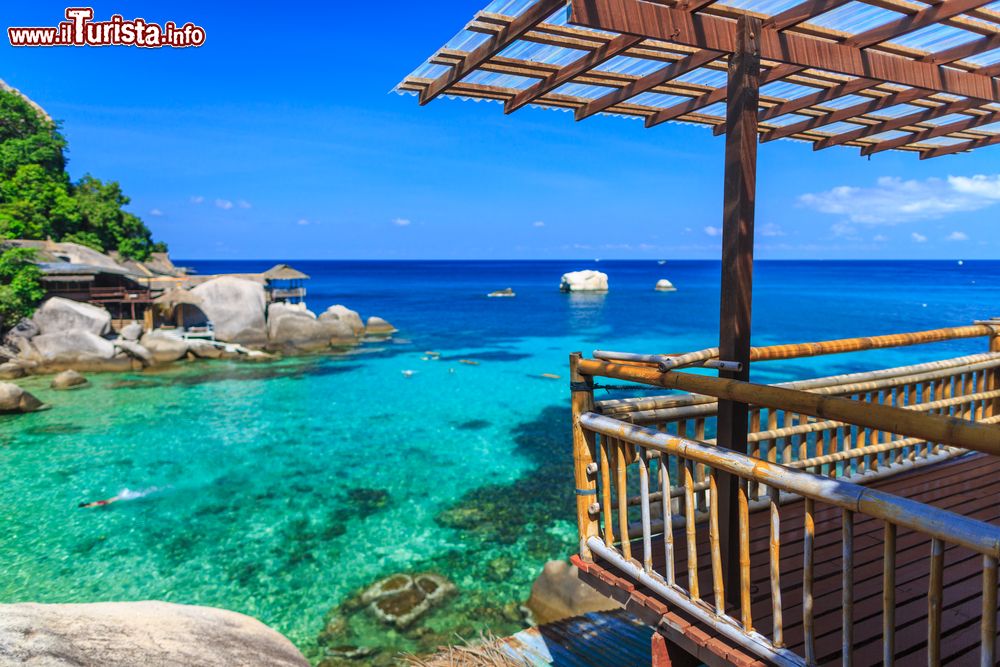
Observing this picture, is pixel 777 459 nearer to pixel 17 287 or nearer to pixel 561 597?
pixel 561 597

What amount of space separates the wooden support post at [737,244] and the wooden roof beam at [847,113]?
2.20 m

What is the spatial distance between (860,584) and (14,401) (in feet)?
71.6

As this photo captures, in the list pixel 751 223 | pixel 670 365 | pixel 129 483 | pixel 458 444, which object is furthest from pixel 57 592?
pixel 751 223

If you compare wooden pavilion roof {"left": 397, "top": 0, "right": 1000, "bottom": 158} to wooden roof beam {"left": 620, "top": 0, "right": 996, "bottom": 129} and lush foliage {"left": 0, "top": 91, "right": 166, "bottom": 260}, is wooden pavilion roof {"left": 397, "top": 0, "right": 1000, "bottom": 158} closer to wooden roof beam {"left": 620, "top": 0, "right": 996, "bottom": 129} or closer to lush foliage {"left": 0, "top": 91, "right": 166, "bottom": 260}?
wooden roof beam {"left": 620, "top": 0, "right": 996, "bottom": 129}

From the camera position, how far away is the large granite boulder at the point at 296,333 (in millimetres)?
29141

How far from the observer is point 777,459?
462cm

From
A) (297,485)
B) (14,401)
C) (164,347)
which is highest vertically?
(164,347)

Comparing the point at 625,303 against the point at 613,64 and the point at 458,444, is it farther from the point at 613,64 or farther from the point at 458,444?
the point at 613,64

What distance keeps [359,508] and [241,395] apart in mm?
11470

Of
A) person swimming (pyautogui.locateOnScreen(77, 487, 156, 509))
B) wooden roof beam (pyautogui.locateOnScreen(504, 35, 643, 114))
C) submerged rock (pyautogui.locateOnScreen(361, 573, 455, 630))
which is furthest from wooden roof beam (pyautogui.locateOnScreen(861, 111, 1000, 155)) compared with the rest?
person swimming (pyautogui.locateOnScreen(77, 487, 156, 509))

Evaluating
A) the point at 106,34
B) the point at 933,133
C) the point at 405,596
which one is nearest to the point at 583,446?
the point at 933,133

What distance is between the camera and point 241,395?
2058cm

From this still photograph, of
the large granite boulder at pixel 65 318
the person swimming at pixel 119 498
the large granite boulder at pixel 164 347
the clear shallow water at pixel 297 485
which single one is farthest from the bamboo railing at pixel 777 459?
the large granite boulder at pixel 65 318

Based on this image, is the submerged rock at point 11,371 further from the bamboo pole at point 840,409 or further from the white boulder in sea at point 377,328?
the bamboo pole at point 840,409
